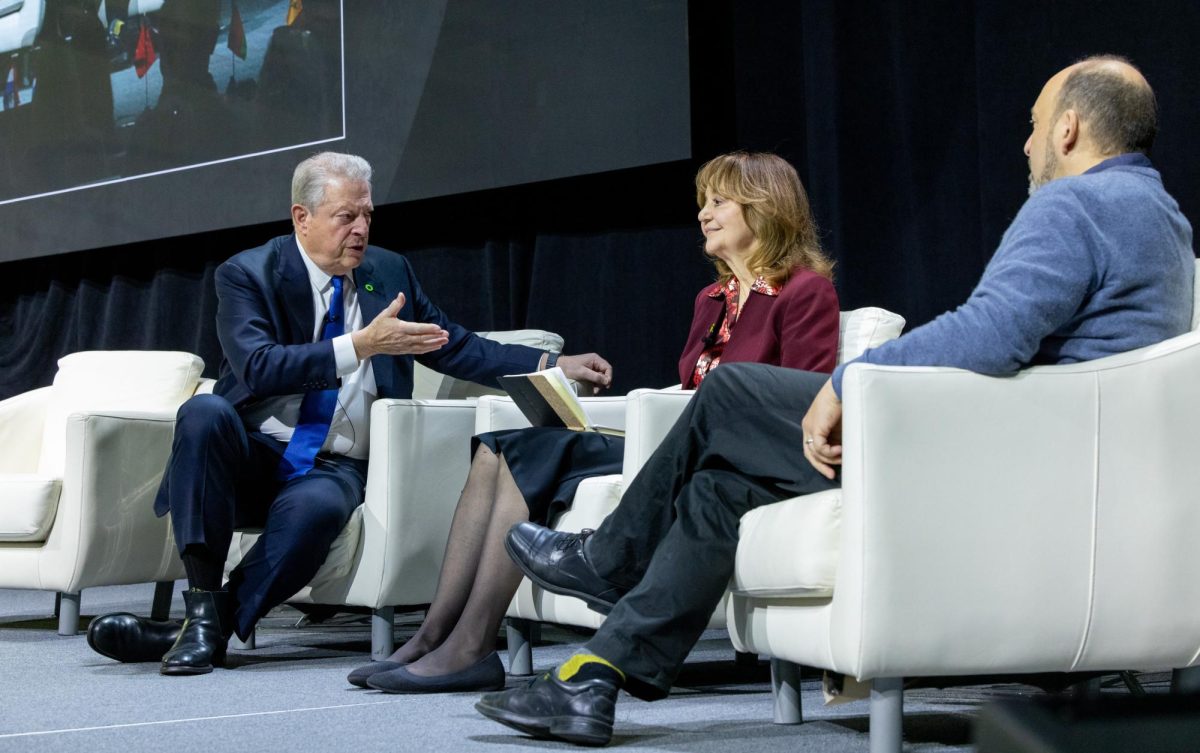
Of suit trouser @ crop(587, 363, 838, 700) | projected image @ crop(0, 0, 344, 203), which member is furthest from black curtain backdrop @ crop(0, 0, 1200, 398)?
suit trouser @ crop(587, 363, 838, 700)

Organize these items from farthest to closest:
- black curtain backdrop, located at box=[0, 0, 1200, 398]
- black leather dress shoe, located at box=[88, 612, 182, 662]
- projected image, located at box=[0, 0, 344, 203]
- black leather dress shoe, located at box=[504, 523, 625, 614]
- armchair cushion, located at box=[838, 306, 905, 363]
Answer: projected image, located at box=[0, 0, 344, 203] → black curtain backdrop, located at box=[0, 0, 1200, 398] → black leather dress shoe, located at box=[88, 612, 182, 662] → armchair cushion, located at box=[838, 306, 905, 363] → black leather dress shoe, located at box=[504, 523, 625, 614]

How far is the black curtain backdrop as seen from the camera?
3.12m

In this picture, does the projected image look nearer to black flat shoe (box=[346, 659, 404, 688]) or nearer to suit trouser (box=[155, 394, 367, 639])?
suit trouser (box=[155, 394, 367, 639])

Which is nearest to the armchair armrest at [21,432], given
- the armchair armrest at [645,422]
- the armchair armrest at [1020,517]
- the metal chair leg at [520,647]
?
the metal chair leg at [520,647]

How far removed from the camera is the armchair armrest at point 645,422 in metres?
2.36

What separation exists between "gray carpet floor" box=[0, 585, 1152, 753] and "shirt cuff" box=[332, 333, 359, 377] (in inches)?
24.3

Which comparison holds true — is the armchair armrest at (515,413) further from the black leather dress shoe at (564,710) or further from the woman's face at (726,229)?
the black leather dress shoe at (564,710)

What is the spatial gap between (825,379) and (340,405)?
4.45ft

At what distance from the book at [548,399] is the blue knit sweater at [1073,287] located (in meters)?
0.83

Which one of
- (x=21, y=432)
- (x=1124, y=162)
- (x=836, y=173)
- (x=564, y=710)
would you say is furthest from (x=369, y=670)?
(x=21, y=432)

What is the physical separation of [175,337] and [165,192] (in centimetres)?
67

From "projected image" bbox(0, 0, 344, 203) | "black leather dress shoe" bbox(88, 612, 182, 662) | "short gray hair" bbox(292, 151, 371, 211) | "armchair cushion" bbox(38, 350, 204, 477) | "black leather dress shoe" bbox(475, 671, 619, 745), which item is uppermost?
"projected image" bbox(0, 0, 344, 203)

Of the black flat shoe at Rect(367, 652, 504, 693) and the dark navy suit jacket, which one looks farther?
the dark navy suit jacket

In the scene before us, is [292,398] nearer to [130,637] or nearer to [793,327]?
[130,637]
